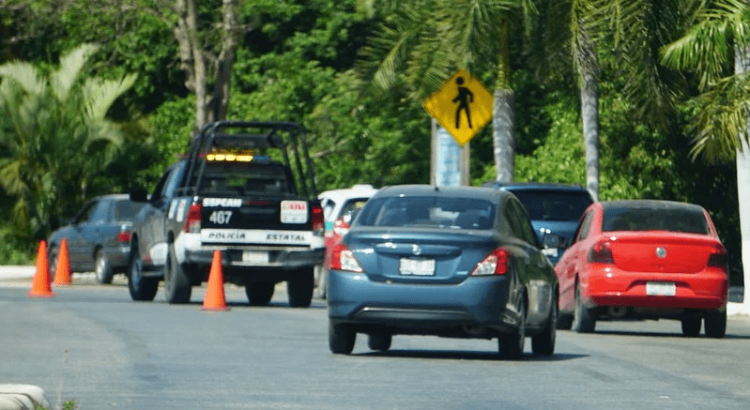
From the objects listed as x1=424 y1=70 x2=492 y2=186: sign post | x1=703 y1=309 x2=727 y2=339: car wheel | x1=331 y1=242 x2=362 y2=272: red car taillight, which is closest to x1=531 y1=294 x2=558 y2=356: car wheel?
x1=331 y1=242 x2=362 y2=272: red car taillight

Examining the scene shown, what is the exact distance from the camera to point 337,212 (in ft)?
95.8

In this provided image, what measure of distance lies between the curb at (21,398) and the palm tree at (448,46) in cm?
1795

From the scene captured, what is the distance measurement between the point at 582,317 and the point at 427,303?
5.71 meters

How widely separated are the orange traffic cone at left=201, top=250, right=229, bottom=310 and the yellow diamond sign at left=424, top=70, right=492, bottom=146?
17.5 feet

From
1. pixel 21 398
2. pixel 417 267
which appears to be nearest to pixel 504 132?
pixel 417 267

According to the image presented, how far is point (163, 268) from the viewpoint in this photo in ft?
86.6

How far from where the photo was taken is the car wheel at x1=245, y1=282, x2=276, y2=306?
27.7 meters

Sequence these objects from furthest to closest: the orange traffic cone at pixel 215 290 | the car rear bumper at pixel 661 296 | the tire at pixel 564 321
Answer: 1. the orange traffic cone at pixel 215 290
2. the tire at pixel 564 321
3. the car rear bumper at pixel 661 296

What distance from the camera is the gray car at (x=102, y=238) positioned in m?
34.0

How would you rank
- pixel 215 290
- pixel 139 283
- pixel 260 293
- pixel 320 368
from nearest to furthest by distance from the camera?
pixel 320 368, pixel 215 290, pixel 139 283, pixel 260 293

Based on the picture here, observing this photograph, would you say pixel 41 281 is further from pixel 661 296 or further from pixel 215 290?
pixel 661 296

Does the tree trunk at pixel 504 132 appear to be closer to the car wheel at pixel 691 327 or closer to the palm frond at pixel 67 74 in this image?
the car wheel at pixel 691 327

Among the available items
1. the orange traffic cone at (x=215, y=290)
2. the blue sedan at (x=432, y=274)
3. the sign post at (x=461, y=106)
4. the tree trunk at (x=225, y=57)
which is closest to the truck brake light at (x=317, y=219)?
the orange traffic cone at (x=215, y=290)

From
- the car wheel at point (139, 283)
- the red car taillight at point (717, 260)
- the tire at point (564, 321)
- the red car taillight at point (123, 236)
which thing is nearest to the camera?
the red car taillight at point (717, 260)
